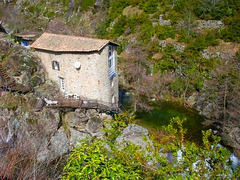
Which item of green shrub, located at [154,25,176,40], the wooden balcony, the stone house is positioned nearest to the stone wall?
the stone house

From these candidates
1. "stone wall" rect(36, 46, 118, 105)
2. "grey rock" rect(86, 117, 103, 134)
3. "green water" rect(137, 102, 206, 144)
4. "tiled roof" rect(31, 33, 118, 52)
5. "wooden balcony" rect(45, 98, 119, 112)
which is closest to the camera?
"tiled roof" rect(31, 33, 118, 52)

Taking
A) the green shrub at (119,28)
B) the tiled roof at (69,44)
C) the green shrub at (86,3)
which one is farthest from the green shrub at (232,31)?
the green shrub at (86,3)

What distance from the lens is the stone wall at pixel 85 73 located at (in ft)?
64.8

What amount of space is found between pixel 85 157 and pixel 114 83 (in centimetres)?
1744

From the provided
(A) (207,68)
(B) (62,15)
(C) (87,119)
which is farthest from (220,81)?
(B) (62,15)

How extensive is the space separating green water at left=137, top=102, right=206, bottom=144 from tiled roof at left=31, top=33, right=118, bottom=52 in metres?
9.83

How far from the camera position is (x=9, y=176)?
307 inches

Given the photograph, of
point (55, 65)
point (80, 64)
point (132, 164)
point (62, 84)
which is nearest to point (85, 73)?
point (80, 64)

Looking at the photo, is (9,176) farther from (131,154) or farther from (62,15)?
(62,15)

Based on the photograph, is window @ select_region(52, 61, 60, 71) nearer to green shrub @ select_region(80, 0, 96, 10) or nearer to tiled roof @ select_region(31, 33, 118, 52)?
tiled roof @ select_region(31, 33, 118, 52)

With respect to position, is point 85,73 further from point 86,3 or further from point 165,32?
point 86,3

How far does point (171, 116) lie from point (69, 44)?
1401cm

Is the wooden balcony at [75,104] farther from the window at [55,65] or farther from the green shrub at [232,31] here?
the green shrub at [232,31]

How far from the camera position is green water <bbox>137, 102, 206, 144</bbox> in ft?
73.4
